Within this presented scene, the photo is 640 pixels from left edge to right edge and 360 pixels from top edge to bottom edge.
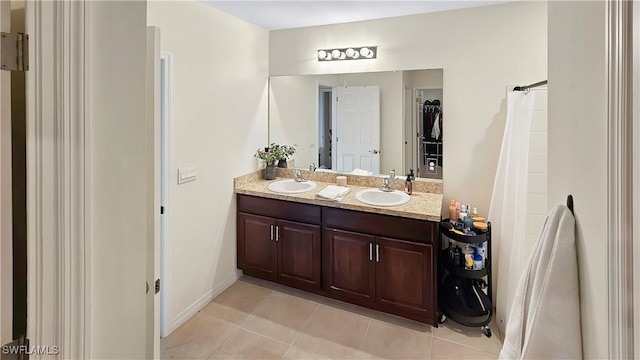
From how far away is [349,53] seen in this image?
3.05 metres

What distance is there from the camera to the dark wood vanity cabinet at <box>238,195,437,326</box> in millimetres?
2414

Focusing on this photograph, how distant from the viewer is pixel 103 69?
81 cm

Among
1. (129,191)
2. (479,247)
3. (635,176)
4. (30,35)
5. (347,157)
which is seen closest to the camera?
(635,176)

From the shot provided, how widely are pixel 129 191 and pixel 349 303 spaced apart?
7.33ft

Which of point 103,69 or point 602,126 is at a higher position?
point 103,69

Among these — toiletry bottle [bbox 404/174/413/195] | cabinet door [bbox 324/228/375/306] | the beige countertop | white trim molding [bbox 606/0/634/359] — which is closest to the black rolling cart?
the beige countertop

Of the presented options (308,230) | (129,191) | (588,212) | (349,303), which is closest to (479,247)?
(349,303)

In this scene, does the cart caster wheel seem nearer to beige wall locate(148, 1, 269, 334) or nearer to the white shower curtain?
A: the white shower curtain

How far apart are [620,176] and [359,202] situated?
2.05 metres

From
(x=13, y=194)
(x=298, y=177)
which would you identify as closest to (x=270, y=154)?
(x=298, y=177)

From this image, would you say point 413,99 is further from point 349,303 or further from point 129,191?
point 129,191

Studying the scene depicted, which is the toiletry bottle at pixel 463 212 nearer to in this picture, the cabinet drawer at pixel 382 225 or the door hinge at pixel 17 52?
the cabinet drawer at pixel 382 225

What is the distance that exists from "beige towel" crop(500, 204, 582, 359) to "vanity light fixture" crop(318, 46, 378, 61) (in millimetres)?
2492

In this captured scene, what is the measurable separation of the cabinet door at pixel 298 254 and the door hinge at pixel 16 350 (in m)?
2.10
